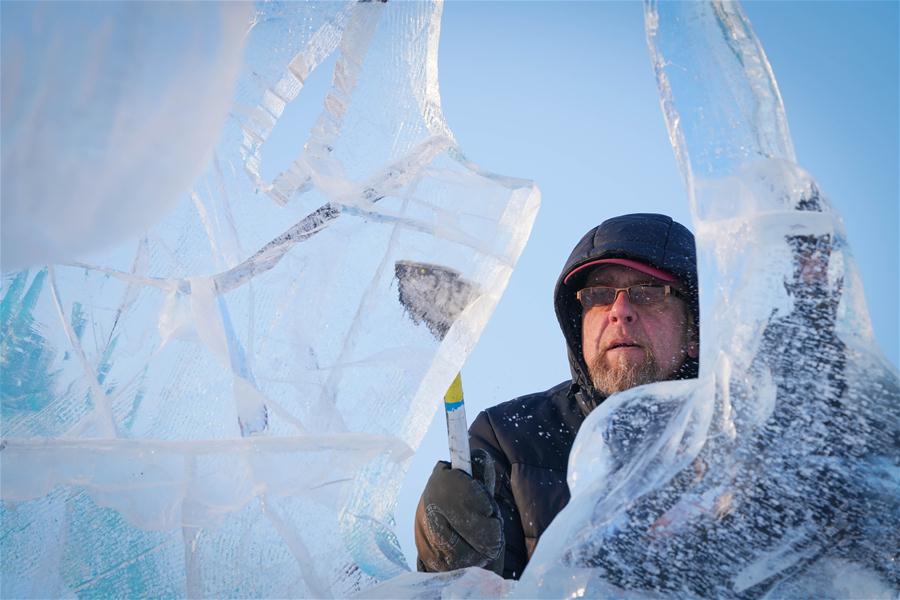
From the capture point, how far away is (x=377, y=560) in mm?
1482

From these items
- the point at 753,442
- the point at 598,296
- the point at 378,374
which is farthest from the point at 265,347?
the point at 598,296

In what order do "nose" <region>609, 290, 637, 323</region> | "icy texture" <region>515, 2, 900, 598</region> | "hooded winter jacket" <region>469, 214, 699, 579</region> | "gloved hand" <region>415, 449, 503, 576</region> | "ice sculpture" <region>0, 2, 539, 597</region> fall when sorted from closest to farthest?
1. "icy texture" <region>515, 2, 900, 598</region>
2. "ice sculpture" <region>0, 2, 539, 597</region>
3. "gloved hand" <region>415, 449, 503, 576</region>
4. "hooded winter jacket" <region>469, 214, 699, 579</region>
5. "nose" <region>609, 290, 637, 323</region>

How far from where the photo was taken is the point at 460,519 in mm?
1764

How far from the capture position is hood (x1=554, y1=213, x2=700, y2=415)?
9.03 feet

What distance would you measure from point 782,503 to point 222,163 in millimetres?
1166

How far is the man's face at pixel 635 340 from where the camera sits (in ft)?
8.93

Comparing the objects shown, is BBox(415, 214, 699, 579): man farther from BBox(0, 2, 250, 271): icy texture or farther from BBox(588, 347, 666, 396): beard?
BBox(0, 2, 250, 271): icy texture

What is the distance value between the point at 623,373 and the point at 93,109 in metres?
2.02

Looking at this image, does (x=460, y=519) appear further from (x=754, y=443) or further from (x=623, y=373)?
(x=623, y=373)

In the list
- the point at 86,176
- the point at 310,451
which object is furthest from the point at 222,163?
the point at 310,451

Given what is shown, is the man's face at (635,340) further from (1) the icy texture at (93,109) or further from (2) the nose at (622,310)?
(1) the icy texture at (93,109)

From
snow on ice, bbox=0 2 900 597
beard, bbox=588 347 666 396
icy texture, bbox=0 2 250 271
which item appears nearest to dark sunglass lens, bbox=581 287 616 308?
beard, bbox=588 347 666 396

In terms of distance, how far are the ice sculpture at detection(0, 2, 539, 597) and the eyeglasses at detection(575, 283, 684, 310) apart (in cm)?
134

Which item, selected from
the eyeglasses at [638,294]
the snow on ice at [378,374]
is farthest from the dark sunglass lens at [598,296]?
the snow on ice at [378,374]
